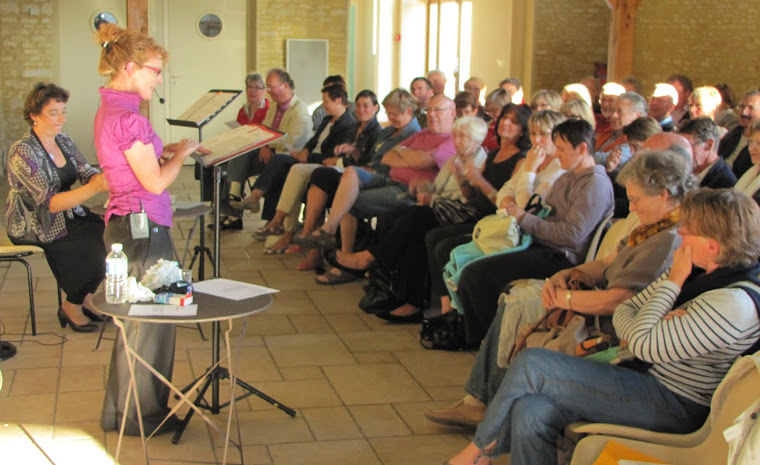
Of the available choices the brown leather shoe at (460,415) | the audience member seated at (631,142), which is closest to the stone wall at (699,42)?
the audience member seated at (631,142)

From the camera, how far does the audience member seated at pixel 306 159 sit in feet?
23.4

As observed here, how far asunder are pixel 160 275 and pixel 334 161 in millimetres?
3975

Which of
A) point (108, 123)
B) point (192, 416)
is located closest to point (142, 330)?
point (192, 416)

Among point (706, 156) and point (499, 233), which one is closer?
point (499, 233)

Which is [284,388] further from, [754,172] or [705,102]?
[705,102]

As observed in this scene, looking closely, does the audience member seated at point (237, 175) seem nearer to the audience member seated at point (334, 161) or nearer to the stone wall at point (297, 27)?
the audience member seated at point (334, 161)

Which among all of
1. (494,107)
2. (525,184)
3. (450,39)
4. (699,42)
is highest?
(450,39)

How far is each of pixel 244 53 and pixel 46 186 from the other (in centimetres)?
828

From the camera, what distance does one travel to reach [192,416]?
12.4 ft

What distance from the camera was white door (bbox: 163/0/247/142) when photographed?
1223cm

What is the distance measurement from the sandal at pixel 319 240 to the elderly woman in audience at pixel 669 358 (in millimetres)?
3417

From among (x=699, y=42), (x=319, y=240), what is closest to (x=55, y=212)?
(x=319, y=240)

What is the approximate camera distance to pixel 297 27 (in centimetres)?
1261

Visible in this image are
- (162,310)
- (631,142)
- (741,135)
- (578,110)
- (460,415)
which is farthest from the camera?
(741,135)
